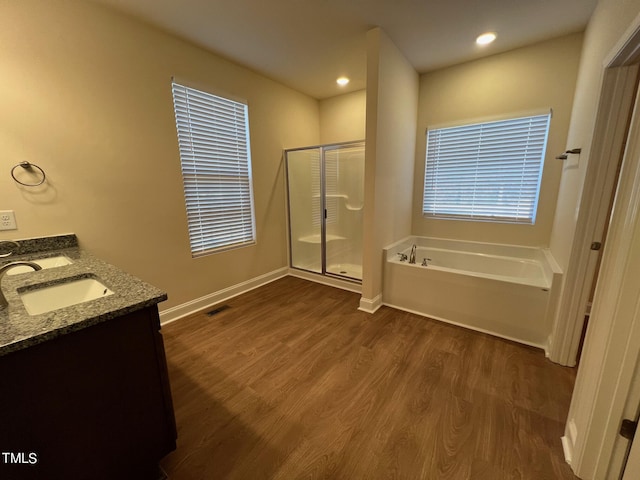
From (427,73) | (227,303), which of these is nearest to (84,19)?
(227,303)

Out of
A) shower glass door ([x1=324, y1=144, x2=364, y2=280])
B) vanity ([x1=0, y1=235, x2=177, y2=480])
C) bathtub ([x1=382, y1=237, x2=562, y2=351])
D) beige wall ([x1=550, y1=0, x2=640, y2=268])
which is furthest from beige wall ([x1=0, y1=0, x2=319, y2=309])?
beige wall ([x1=550, y1=0, x2=640, y2=268])

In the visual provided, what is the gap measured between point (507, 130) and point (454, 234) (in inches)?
50.3

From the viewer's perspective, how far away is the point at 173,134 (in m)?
2.41

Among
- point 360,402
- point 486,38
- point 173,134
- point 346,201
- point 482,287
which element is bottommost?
point 360,402

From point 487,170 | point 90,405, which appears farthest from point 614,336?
point 487,170

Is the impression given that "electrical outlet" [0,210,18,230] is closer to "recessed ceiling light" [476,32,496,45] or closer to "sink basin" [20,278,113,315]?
"sink basin" [20,278,113,315]

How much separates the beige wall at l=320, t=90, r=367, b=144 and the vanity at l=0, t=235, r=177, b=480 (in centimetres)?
335

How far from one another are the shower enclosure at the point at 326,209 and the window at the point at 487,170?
975 mm

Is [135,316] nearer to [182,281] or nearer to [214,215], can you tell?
[182,281]

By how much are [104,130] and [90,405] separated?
2029mm

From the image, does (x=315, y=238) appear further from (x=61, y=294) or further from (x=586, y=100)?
(x=586, y=100)

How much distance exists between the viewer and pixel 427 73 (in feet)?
10.4

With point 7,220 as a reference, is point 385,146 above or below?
above

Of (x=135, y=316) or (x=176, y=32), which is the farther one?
(x=176, y=32)
